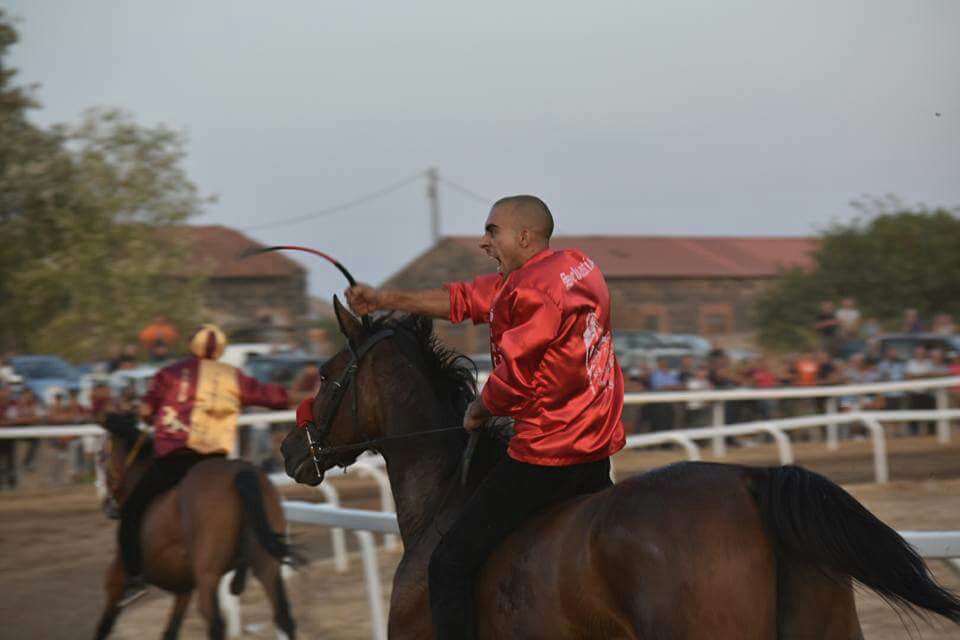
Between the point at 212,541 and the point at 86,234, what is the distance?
848 inches

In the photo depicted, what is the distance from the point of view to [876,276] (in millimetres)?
36406

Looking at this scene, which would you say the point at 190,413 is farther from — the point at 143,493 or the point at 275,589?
the point at 275,589

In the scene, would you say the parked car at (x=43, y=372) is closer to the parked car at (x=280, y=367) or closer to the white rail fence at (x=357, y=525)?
the parked car at (x=280, y=367)

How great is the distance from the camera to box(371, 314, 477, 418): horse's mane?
458 centimetres

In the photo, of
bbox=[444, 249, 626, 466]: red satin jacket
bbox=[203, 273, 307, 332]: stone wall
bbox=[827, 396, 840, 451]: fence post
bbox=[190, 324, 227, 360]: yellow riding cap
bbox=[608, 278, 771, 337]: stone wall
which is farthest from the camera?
bbox=[203, 273, 307, 332]: stone wall

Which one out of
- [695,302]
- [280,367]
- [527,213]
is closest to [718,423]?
[280,367]

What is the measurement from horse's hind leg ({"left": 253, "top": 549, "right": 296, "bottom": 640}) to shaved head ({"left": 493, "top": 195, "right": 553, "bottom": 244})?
11.6 feet

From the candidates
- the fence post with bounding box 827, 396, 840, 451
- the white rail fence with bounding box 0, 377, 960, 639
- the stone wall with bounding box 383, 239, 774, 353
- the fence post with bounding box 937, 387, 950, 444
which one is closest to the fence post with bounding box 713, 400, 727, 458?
the white rail fence with bounding box 0, 377, 960, 639

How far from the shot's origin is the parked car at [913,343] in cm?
1708

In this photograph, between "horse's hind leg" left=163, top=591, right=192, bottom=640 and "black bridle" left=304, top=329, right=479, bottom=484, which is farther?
"horse's hind leg" left=163, top=591, right=192, bottom=640

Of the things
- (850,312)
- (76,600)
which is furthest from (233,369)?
(850,312)

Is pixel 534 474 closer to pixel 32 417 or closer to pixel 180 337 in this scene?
pixel 32 417

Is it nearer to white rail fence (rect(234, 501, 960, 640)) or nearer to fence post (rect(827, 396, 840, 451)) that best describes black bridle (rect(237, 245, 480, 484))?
white rail fence (rect(234, 501, 960, 640))

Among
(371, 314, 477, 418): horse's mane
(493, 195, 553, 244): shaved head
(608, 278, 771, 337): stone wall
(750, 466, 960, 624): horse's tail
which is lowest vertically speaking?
(750, 466, 960, 624): horse's tail
